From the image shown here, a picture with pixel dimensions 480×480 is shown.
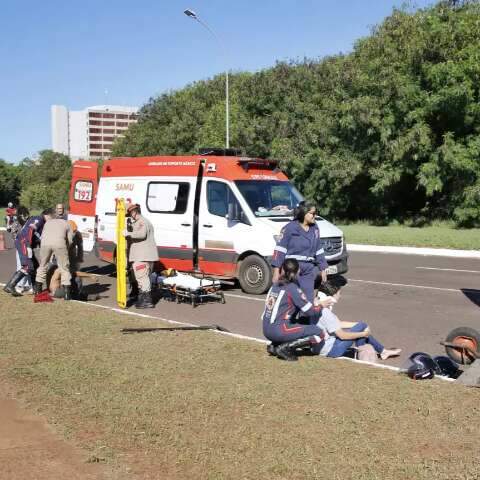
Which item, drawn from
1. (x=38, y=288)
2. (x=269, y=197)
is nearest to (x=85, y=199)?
(x=38, y=288)

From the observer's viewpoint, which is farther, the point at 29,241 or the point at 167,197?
the point at 167,197

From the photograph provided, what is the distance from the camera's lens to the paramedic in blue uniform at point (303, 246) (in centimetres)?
840

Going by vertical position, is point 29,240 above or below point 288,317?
above

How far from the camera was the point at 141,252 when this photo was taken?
10.7 m

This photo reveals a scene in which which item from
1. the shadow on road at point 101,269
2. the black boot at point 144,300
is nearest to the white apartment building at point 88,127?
the shadow on road at point 101,269

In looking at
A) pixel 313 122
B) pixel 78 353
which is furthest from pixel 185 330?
pixel 313 122

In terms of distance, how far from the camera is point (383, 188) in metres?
30.8

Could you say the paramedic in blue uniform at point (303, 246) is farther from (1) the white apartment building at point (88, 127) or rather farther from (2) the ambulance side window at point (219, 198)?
(1) the white apartment building at point (88, 127)

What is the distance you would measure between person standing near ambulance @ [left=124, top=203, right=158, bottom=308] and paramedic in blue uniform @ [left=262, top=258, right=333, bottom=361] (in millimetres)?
4054

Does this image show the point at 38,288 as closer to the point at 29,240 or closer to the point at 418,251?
the point at 29,240

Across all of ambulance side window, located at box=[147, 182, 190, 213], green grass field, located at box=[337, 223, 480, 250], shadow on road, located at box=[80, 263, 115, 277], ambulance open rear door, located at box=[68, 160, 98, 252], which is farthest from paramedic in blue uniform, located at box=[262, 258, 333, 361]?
green grass field, located at box=[337, 223, 480, 250]

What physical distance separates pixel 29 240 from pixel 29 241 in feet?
0.06

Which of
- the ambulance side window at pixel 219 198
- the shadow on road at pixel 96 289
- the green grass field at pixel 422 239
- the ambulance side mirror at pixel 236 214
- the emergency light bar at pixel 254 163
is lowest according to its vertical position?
the shadow on road at pixel 96 289

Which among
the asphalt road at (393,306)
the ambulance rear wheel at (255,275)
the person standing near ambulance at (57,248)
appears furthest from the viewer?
the ambulance rear wheel at (255,275)
